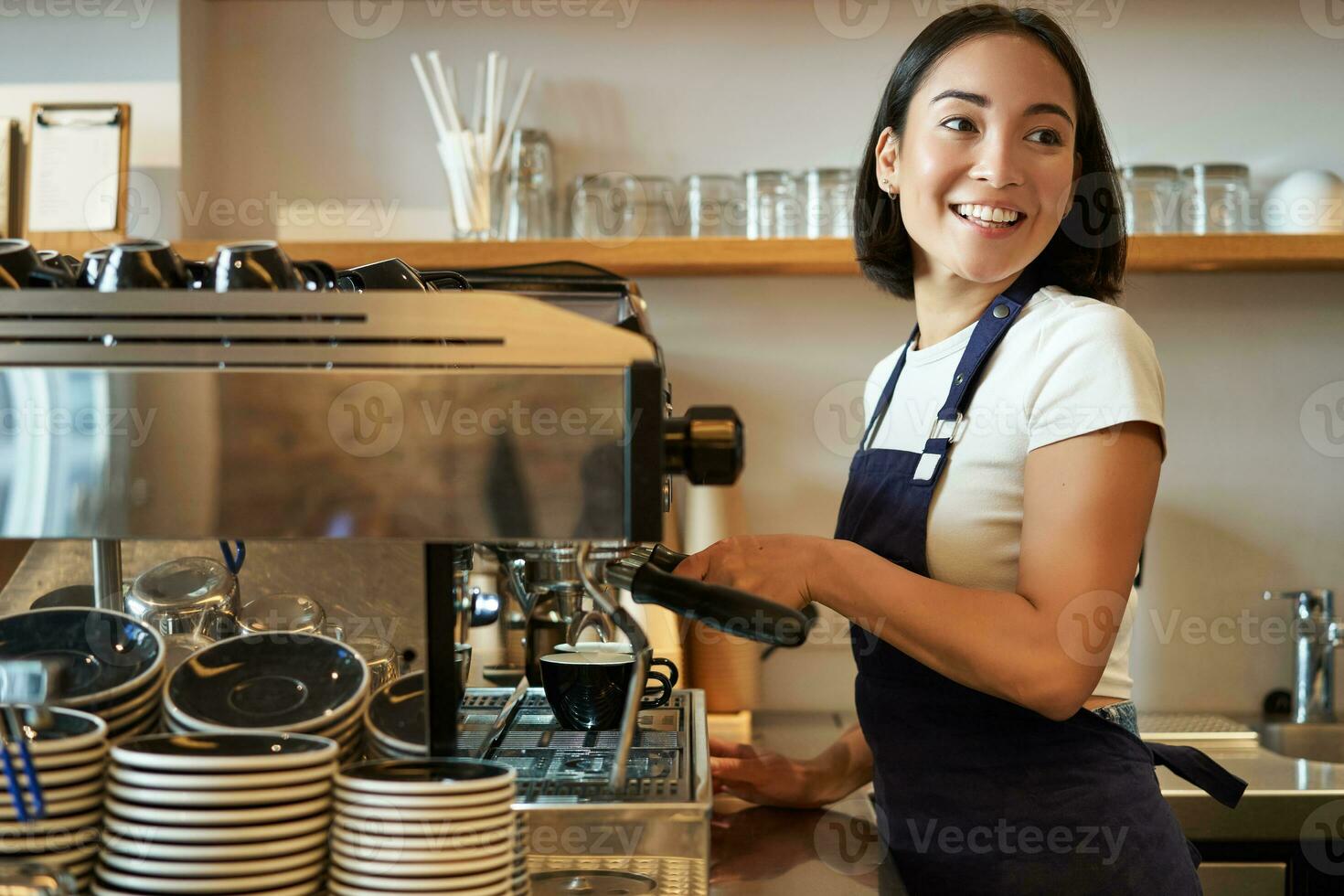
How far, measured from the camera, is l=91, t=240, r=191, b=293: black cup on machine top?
0.72 metres

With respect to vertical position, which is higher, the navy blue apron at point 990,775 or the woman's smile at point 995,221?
the woman's smile at point 995,221

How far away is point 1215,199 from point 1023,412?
1.20 meters

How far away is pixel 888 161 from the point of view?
4.59ft

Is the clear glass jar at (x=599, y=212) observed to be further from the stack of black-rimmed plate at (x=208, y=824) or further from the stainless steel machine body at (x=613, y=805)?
the stack of black-rimmed plate at (x=208, y=824)

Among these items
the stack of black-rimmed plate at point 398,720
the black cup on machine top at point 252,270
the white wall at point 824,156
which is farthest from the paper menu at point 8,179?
the stack of black-rimmed plate at point 398,720

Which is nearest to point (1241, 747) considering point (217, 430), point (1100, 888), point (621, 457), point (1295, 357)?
point (1295, 357)

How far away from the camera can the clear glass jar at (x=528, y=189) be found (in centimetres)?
210

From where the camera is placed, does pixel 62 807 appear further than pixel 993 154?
No

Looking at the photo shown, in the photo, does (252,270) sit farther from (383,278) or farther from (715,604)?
(715,604)

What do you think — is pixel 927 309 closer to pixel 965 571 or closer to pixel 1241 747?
pixel 965 571

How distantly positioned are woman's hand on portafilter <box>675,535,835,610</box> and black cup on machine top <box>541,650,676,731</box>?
0.10 metres

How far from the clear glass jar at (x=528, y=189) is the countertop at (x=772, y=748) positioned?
0.76 meters

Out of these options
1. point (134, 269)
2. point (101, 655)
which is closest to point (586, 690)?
point (101, 655)

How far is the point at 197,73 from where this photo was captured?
2217mm
